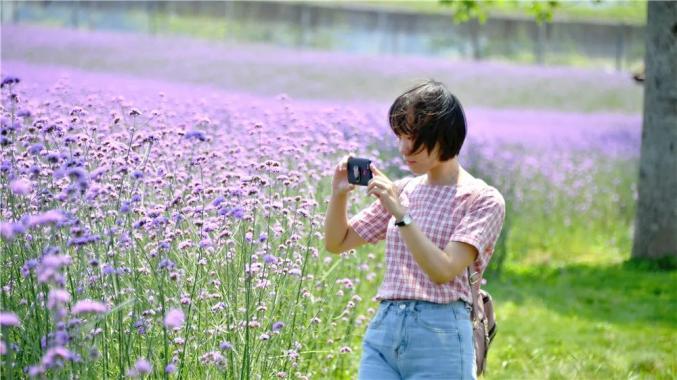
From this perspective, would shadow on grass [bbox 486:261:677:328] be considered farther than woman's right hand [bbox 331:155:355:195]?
Yes

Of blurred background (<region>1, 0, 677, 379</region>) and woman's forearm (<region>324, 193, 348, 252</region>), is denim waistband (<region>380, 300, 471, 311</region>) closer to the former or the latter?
woman's forearm (<region>324, 193, 348, 252</region>)

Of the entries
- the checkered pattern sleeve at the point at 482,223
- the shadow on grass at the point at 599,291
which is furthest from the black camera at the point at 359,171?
the shadow on grass at the point at 599,291

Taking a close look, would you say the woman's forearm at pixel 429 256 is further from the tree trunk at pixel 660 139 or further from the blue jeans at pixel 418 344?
the tree trunk at pixel 660 139

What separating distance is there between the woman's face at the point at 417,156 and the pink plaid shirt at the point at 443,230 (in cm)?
12

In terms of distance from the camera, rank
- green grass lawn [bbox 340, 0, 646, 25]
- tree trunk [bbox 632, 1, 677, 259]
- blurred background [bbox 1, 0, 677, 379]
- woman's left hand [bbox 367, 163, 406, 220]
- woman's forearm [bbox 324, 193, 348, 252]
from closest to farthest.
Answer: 1. woman's left hand [bbox 367, 163, 406, 220]
2. woman's forearm [bbox 324, 193, 348, 252]
3. blurred background [bbox 1, 0, 677, 379]
4. tree trunk [bbox 632, 1, 677, 259]
5. green grass lawn [bbox 340, 0, 646, 25]

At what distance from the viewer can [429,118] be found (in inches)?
115

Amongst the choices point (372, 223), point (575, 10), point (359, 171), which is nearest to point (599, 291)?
point (372, 223)

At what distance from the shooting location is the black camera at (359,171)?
287 cm

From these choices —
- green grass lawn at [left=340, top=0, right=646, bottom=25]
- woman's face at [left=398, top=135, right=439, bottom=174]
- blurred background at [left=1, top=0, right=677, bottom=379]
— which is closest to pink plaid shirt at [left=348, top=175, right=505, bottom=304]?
woman's face at [left=398, top=135, right=439, bottom=174]

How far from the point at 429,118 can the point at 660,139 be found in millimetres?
5975

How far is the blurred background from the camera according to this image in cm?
571

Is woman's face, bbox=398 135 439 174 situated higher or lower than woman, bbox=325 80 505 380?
higher

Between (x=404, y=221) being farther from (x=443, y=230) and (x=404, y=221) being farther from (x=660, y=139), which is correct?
(x=660, y=139)

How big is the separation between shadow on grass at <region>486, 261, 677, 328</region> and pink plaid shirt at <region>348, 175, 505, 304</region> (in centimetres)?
393
